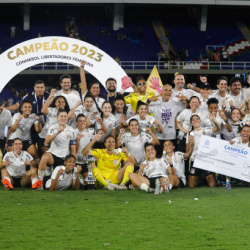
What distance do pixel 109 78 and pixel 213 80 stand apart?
753 inches

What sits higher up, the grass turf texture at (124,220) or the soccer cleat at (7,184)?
the soccer cleat at (7,184)

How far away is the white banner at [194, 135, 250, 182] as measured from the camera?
9.14 m

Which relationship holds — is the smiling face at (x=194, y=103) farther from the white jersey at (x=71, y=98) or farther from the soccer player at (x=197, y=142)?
the white jersey at (x=71, y=98)

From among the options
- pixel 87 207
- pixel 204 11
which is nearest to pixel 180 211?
pixel 87 207

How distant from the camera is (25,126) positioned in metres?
9.46

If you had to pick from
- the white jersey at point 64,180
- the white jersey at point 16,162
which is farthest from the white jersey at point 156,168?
the white jersey at point 16,162

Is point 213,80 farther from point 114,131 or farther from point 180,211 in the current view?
point 180,211

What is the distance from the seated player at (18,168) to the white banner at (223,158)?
286cm

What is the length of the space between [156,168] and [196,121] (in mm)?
1246

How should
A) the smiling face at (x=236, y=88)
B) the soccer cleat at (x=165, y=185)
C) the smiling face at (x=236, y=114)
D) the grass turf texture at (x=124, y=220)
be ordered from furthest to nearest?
the smiling face at (x=236, y=88) → the smiling face at (x=236, y=114) → the soccer cleat at (x=165, y=185) → the grass turf texture at (x=124, y=220)

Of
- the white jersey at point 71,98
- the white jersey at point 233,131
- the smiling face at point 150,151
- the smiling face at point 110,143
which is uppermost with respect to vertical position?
the white jersey at point 71,98

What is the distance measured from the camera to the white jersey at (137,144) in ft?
30.4

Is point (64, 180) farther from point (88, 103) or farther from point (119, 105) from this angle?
point (119, 105)

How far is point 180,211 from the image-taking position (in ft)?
22.2
